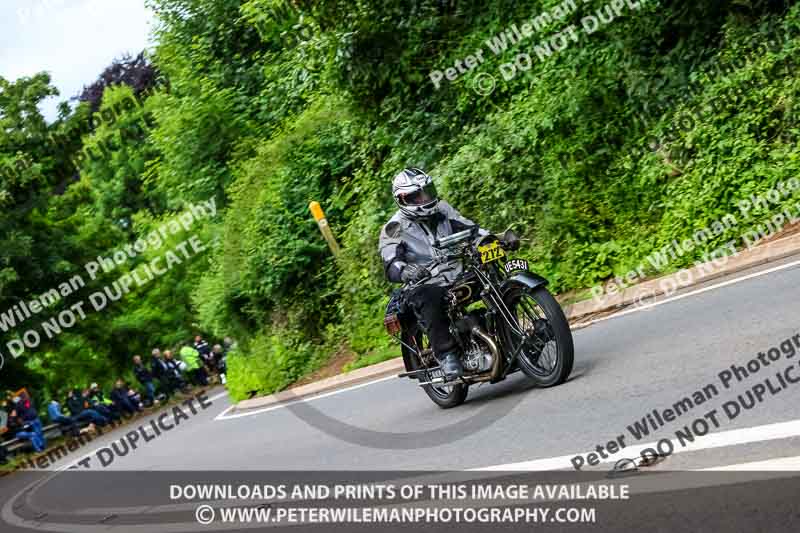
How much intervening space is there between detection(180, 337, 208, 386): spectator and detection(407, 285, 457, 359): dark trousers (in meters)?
27.4

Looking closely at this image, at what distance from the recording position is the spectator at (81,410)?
93.6 feet

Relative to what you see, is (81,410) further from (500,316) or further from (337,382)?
(500,316)

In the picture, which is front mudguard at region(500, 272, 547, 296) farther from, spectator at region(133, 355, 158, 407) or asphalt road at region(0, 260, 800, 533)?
spectator at region(133, 355, 158, 407)

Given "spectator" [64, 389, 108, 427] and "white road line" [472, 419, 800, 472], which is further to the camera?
"spectator" [64, 389, 108, 427]

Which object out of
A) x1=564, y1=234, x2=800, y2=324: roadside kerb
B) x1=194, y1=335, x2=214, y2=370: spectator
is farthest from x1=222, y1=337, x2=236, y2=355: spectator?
x1=564, y1=234, x2=800, y2=324: roadside kerb

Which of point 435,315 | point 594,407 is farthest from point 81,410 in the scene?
point 594,407

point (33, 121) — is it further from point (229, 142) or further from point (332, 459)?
point (332, 459)

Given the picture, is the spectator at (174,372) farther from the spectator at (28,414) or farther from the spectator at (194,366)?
the spectator at (28,414)

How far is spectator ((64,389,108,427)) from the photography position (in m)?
28.5

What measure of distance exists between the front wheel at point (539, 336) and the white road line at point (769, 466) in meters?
2.88

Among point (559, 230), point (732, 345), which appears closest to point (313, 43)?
point (559, 230)

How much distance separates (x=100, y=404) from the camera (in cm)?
2988

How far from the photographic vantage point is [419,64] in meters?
19.0

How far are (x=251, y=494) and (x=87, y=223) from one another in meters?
32.1
